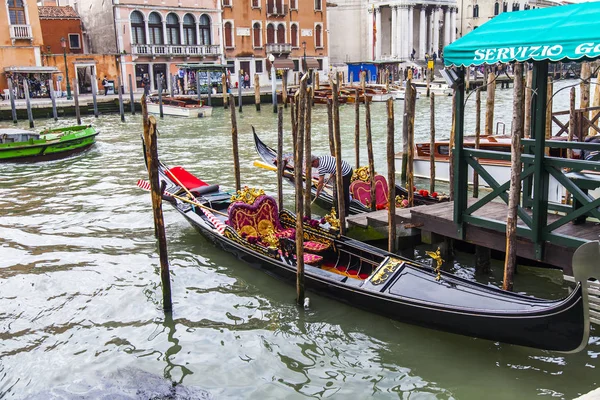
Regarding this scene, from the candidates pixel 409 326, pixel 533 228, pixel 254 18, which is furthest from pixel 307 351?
pixel 254 18

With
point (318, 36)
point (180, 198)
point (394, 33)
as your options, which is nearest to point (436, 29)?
point (394, 33)

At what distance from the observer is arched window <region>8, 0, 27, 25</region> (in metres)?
22.1

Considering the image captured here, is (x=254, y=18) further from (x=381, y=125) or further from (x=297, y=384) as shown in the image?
(x=297, y=384)

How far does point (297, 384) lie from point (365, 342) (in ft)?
2.37

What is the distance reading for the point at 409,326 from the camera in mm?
4621

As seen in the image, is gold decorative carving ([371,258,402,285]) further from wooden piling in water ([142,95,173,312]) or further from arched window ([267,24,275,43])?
arched window ([267,24,275,43])

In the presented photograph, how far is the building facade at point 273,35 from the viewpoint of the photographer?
29.6 metres

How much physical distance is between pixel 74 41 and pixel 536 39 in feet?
89.2

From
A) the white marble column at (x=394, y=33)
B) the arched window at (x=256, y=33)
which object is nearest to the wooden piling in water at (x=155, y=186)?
the arched window at (x=256, y=33)

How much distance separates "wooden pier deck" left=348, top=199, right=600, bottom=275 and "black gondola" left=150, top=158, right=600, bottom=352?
45 centimetres

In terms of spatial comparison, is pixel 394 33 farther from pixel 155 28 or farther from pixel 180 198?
pixel 180 198

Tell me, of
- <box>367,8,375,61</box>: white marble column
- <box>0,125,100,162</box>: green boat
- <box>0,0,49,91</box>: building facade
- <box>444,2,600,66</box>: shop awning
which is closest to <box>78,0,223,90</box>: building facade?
<box>0,0,49,91</box>: building facade

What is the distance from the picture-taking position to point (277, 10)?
31.0 m

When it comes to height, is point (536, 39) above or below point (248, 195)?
above
